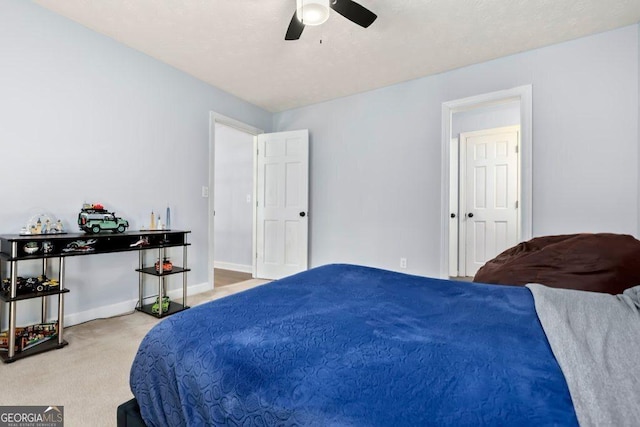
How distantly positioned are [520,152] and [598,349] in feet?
9.14

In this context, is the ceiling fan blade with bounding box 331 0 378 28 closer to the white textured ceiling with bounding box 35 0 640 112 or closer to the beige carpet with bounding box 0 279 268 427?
the white textured ceiling with bounding box 35 0 640 112

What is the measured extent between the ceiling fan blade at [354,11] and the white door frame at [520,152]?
1.73 meters

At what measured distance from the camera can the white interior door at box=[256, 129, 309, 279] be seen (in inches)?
169

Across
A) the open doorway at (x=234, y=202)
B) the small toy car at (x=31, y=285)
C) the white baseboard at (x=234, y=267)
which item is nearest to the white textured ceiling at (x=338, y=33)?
the open doorway at (x=234, y=202)

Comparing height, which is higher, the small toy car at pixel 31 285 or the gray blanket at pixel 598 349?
the gray blanket at pixel 598 349

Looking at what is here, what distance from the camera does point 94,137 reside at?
2.75 metres

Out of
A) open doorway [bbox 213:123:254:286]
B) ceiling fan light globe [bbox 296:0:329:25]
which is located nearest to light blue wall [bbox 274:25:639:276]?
open doorway [bbox 213:123:254:286]

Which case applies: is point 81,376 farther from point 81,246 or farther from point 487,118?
point 487,118

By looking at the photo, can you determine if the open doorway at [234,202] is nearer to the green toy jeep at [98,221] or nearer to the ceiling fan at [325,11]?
the green toy jeep at [98,221]

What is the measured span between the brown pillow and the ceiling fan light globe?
2.04 metres

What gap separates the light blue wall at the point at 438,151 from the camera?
2.67 m

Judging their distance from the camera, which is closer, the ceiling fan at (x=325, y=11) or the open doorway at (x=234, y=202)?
the ceiling fan at (x=325, y=11)

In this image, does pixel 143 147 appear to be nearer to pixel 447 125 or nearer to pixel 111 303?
pixel 111 303

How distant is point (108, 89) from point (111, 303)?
1.95 metres
